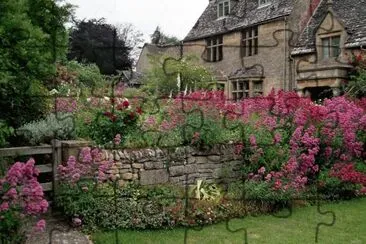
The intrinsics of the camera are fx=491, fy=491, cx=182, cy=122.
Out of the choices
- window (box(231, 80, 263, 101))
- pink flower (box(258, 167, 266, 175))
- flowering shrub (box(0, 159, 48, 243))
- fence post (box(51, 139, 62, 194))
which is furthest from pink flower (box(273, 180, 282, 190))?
window (box(231, 80, 263, 101))

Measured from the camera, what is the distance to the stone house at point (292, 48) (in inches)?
622

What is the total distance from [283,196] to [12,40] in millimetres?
5791

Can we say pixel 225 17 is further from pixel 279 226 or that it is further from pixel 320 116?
pixel 279 226

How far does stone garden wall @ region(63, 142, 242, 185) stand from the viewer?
8.70 metres

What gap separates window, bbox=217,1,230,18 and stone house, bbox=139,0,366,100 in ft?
7.16

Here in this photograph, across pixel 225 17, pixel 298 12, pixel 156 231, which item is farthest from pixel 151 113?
pixel 225 17

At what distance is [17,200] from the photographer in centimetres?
612

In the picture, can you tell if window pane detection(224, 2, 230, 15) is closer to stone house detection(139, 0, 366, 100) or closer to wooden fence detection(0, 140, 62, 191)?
stone house detection(139, 0, 366, 100)

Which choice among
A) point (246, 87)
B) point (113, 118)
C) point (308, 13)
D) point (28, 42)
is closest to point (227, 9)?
point (308, 13)

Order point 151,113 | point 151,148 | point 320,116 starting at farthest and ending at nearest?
1. point 320,116
2. point 151,113
3. point 151,148

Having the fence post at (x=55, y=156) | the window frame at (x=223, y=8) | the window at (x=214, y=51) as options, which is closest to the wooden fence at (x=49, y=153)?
the fence post at (x=55, y=156)

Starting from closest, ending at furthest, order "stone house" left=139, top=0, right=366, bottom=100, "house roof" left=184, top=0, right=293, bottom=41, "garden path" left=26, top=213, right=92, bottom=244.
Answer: "garden path" left=26, top=213, right=92, bottom=244 → "stone house" left=139, top=0, right=366, bottom=100 → "house roof" left=184, top=0, right=293, bottom=41

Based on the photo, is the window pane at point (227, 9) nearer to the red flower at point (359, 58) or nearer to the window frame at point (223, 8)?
the window frame at point (223, 8)

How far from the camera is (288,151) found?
9891 mm
